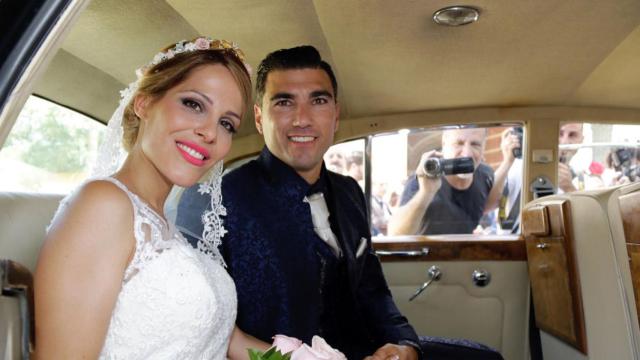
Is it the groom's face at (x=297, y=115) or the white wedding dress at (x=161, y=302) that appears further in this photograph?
the groom's face at (x=297, y=115)

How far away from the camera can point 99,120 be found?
2105mm

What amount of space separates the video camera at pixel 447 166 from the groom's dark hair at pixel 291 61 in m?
1.19

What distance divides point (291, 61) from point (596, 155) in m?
1.89

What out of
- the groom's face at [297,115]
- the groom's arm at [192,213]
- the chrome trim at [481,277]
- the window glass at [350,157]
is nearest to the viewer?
the groom's arm at [192,213]

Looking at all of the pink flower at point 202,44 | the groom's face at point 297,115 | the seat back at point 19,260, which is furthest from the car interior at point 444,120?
the pink flower at point 202,44

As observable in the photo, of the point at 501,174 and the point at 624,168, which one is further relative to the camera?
the point at 501,174

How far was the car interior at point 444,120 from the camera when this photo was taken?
1.33 metres

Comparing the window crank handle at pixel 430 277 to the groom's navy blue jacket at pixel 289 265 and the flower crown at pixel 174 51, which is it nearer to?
the groom's navy blue jacket at pixel 289 265

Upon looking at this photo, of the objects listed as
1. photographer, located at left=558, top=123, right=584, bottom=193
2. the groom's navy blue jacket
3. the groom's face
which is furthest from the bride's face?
photographer, located at left=558, top=123, right=584, bottom=193

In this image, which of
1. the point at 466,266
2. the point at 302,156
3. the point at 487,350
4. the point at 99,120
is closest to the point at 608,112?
the point at 466,266

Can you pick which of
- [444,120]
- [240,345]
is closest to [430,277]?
[444,120]

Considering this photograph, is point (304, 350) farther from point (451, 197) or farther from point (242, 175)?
point (451, 197)

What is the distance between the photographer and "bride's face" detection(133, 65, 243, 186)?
136cm

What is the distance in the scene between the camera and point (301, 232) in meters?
1.94
